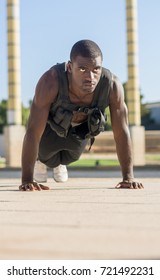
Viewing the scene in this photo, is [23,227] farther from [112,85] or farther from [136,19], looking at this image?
[136,19]

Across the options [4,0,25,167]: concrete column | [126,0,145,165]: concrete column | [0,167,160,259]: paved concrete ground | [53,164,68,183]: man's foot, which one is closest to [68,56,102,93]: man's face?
[0,167,160,259]: paved concrete ground

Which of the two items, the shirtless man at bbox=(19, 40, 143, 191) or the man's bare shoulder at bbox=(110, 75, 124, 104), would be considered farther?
the man's bare shoulder at bbox=(110, 75, 124, 104)

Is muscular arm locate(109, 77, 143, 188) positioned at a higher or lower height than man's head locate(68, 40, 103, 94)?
lower

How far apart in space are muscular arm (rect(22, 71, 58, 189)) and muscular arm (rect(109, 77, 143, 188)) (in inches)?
14.8

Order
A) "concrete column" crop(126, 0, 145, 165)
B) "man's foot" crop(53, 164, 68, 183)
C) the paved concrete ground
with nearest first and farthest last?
1. the paved concrete ground
2. "man's foot" crop(53, 164, 68, 183)
3. "concrete column" crop(126, 0, 145, 165)

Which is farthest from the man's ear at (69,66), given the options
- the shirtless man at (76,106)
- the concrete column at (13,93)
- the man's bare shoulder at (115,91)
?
the concrete column at (13,93)

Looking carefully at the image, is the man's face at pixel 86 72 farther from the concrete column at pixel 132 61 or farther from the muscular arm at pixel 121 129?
the concrete column at pixel 132 61

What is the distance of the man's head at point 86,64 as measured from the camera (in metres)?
2.90

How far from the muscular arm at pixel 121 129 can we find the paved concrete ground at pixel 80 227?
2.36 feet

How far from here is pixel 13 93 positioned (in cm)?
1576

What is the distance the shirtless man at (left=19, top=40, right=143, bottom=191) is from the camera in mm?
2996

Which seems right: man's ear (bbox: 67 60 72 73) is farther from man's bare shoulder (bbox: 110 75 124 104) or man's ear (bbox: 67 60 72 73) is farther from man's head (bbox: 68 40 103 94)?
man's bare shoulder (bbox: 110 75 124 104)
